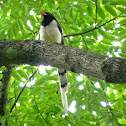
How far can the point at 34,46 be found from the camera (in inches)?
88.9

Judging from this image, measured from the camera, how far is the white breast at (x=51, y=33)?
12.3 ft

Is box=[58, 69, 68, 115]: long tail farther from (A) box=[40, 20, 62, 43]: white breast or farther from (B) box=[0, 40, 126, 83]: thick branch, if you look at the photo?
(B) box=[0, 40, 126, 83]: thick branch

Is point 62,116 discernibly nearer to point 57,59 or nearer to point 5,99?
point 5,99

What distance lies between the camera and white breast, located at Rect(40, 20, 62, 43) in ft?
12.3

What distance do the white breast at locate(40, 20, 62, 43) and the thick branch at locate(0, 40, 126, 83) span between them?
145cm

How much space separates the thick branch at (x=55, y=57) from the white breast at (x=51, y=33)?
1.45m

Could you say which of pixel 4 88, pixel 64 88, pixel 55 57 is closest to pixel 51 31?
pixel 64 88

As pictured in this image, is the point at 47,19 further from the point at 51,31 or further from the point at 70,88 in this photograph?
Result: the point at 70,88

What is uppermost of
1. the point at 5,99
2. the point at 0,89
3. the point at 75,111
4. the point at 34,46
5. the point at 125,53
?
the point at 34,46

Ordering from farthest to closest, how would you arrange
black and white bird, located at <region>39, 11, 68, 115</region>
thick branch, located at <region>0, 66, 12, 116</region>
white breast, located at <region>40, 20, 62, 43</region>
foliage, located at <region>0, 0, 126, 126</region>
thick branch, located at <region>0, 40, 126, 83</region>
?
white breast, located at <region>40, 20, 62, 43</region> → black and white bird, located at <region>39, 11, 68, 115</region> → foliage, located at <region>0, 0, 126, 126</region> → thick branch, located at <region>0, 66, 12, 116</region> → thick branch, located at <region>0, 40, 126, 83</region>

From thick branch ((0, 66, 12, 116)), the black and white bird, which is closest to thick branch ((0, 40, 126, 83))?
thick branch ((0, 66, 12, 116))

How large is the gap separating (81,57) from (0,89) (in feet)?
5.34

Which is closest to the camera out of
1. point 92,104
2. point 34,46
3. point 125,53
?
point 34,46

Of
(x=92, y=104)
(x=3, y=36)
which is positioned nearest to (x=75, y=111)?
(x=92, y=104)
